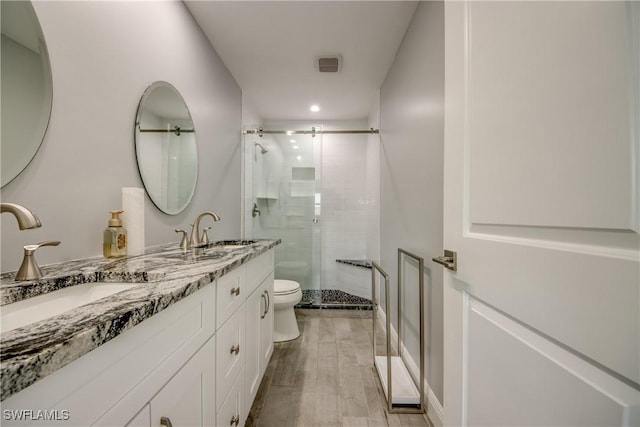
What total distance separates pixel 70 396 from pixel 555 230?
91cm

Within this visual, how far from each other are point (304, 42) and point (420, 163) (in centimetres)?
136

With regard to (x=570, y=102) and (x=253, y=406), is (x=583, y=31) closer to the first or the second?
(x=570, y=102)

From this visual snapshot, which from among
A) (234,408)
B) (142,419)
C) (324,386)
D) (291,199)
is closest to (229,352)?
(234,408)

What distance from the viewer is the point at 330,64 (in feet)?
7.54

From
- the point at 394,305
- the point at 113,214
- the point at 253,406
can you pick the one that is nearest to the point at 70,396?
the point at 113,214

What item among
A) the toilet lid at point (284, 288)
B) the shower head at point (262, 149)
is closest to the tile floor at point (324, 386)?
the toilet lid at point (284, 288)

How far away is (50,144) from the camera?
34.2 inches

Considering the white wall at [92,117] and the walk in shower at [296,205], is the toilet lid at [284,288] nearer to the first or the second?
the walk in shower at [296,205]

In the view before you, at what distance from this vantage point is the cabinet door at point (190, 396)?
590mm

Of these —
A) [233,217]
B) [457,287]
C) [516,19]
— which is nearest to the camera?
[516,19]

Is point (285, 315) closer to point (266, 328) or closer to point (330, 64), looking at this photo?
point (266, 328)

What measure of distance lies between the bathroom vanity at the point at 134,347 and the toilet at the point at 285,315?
91 cm

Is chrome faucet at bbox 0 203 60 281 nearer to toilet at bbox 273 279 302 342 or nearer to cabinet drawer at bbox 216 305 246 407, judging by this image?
cabinet drawer at bbox 216 305 246 407

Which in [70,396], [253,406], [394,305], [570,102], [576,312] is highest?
[570,102]
